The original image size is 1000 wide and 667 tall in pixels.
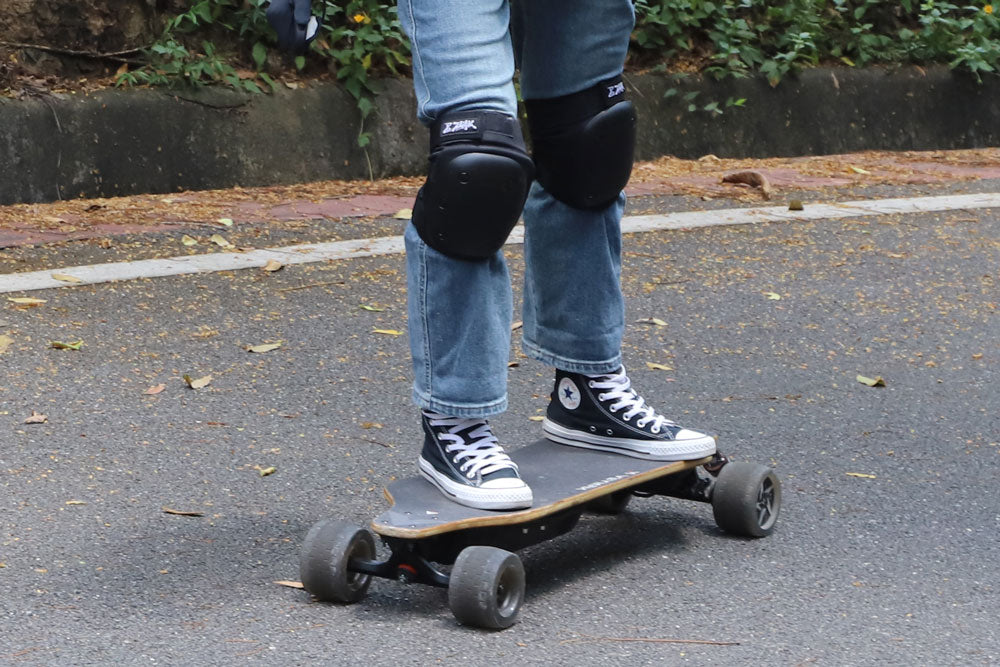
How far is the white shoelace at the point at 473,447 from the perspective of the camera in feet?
7.36

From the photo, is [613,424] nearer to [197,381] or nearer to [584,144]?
[584,144]

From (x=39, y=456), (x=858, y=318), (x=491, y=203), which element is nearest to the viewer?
(x=491, y=203)

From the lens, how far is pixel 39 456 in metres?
2.85

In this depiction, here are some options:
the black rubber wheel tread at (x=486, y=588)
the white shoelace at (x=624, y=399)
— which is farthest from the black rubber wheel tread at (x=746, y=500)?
the black rubber wheel tread at (x=486, y=588)

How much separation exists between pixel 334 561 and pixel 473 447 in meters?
0.31

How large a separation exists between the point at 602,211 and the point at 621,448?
0.43 m

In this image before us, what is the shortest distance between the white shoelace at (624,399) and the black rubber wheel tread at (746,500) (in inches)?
5.9

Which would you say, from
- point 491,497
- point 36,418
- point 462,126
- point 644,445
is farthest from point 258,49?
point 491,497

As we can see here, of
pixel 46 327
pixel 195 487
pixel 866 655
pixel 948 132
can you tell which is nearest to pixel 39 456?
pixel 195 487

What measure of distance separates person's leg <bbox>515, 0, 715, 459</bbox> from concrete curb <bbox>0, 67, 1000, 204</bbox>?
3.60m

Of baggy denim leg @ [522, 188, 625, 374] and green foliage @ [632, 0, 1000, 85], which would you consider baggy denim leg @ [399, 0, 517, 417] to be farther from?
green foliage @ [632, 0, 1000, 85]

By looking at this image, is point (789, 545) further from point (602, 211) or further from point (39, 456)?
point (39, 456)

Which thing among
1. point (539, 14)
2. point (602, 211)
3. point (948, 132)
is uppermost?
point (539, 14)

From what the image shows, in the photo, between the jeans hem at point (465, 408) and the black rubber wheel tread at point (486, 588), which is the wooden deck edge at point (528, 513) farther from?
the jeans hem at point (465, 408)
